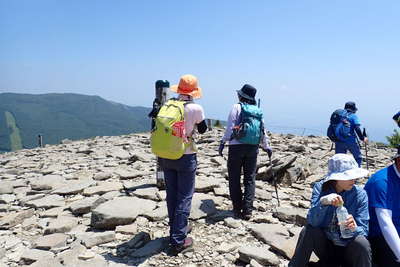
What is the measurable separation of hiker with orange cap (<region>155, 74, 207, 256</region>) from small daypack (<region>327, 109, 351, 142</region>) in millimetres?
4852

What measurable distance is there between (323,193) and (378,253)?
32.2 inches

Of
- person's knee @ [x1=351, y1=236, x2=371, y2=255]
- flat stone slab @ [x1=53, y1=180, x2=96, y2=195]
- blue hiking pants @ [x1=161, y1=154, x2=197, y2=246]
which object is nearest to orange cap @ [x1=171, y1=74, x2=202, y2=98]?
blue hiking pants @ [x1=161, y1=154, x2=197, y2=246]

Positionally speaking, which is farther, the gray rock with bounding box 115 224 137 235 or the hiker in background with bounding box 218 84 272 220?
the hiker in background with bounding box 218 84 272 220

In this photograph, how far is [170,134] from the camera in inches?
178

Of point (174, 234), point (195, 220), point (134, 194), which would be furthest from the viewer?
point (134, 194)

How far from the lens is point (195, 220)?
233 inches

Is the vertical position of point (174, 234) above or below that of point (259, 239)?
above

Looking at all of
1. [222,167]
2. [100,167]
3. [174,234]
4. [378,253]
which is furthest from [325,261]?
[100,167]

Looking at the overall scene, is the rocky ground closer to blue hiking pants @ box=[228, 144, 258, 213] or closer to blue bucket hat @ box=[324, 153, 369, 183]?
blue hiking pants @ box=[228, 144, 258, 213]

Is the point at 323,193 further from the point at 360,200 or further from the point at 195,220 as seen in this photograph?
the point at 195,220

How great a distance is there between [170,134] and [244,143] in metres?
1.80

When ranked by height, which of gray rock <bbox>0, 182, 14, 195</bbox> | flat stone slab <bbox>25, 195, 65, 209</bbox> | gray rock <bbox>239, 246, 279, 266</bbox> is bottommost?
gray rock <bbox>0, 182, 14, 195</bbox>

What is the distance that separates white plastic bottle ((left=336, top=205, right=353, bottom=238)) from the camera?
3.40 metres

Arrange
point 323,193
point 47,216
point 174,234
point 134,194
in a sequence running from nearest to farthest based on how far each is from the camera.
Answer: point 323,193 → point 174,234 → point 47,216 → point 134,194
